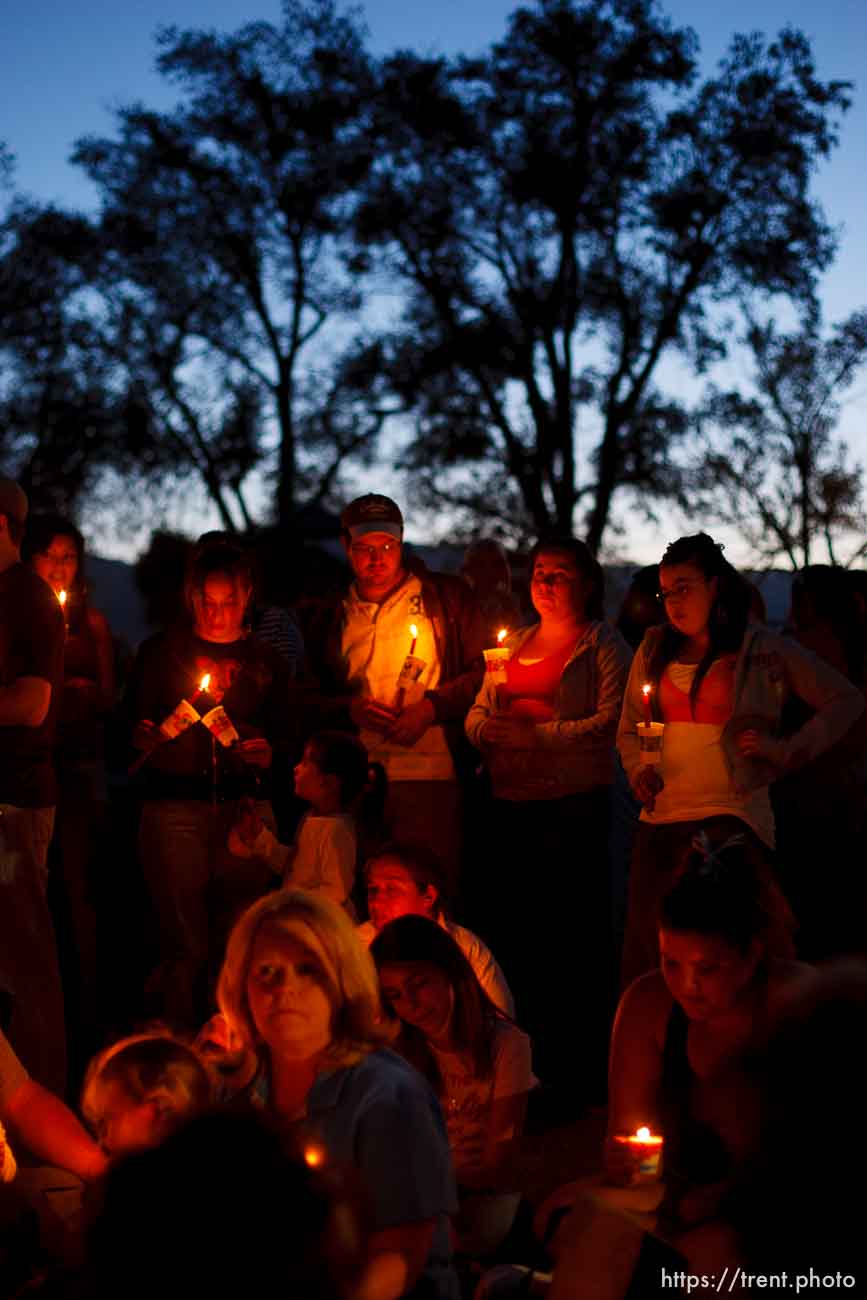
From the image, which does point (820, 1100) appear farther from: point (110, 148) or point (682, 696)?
point (110, 148)

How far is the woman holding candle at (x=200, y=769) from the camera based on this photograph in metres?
5.37

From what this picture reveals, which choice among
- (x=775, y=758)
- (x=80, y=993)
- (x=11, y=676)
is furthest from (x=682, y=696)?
(x=80, y=993)

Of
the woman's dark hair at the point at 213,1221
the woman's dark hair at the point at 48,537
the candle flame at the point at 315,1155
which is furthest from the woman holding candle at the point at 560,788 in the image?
the woman's dark hair at the point at 213,1221

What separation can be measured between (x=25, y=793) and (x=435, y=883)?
122cm

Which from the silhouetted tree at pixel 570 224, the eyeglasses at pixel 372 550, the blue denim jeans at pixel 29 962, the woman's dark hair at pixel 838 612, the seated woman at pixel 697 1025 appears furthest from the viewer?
the silhouetted tree at pixel 570 224

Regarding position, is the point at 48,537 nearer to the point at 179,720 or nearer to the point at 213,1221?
the point at 179,720

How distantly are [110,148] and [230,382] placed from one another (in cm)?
351

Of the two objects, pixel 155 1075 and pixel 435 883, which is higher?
pixel 435 883

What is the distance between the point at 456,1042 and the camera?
14.2 ft

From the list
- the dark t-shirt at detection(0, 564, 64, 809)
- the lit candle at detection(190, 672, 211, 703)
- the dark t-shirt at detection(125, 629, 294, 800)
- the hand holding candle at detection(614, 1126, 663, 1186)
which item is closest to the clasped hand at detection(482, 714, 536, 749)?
the dark t-shirt at detection(125, 629, 294, 800)

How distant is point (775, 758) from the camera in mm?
4816

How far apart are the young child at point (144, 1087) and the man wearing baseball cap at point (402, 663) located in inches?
84.6

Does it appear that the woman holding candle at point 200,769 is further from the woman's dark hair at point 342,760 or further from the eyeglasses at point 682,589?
the eyeglasses at point 682,589

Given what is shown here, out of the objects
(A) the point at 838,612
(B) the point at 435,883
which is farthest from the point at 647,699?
(A) the point at 838,612
